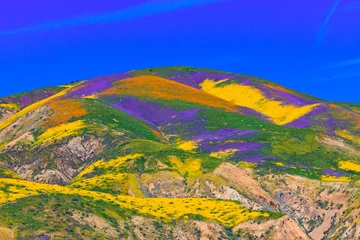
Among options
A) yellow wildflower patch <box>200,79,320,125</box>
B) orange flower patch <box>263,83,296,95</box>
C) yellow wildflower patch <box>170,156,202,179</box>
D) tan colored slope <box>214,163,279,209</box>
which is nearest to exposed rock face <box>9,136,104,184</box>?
yellow wildflower patch <box>170,156,202,179</box>

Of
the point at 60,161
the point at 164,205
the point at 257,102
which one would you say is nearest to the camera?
the point at 164,205

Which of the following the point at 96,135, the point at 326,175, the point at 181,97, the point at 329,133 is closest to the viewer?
the point at 326,175

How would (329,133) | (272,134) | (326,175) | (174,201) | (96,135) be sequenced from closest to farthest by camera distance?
(174,201) → (326,175) → (96,135) → (272,134) → (329,133)

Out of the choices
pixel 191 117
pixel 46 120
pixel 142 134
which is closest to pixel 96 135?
pixel 142 134

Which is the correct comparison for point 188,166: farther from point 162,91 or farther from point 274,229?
point 162,91

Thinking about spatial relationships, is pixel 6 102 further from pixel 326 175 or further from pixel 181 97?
pixel 326 175

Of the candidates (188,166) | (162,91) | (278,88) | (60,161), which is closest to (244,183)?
(188,166)

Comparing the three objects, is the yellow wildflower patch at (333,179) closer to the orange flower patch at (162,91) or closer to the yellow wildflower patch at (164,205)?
the yellow wildflower patch at (164,205)
